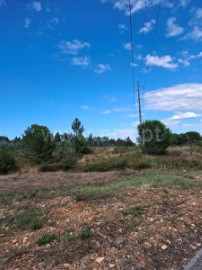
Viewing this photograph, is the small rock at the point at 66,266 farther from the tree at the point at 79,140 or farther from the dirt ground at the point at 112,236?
the tree at the point at 79,140

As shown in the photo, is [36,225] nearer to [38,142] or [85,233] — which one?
[85,233]

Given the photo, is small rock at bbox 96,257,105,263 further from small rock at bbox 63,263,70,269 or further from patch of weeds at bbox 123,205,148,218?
patch of weeds at bbox 123,205,148,218

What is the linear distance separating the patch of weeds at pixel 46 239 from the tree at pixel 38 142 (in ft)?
49.3

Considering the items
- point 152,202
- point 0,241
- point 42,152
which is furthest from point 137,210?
point 42,152

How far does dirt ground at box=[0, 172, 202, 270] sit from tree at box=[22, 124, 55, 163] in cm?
1265

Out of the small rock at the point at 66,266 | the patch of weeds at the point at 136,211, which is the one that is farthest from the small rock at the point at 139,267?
the patch of weeds at the point at 136,211

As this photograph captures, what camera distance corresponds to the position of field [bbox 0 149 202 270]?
3834 millimetres

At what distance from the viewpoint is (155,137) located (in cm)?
2056

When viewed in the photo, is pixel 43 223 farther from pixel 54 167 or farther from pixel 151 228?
pixel 54 167

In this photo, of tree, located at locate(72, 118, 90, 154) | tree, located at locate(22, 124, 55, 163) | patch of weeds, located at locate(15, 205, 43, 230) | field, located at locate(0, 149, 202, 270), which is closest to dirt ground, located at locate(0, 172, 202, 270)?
field, located at locate(0, 149, 202, 270)

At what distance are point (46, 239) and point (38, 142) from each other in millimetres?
15312

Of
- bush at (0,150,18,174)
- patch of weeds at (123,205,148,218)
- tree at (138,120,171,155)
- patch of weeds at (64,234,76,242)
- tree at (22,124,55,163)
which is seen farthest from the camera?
tree at (138,120,171,155)

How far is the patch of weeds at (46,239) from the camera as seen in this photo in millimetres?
4359

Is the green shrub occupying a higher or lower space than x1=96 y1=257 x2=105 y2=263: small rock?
higher
